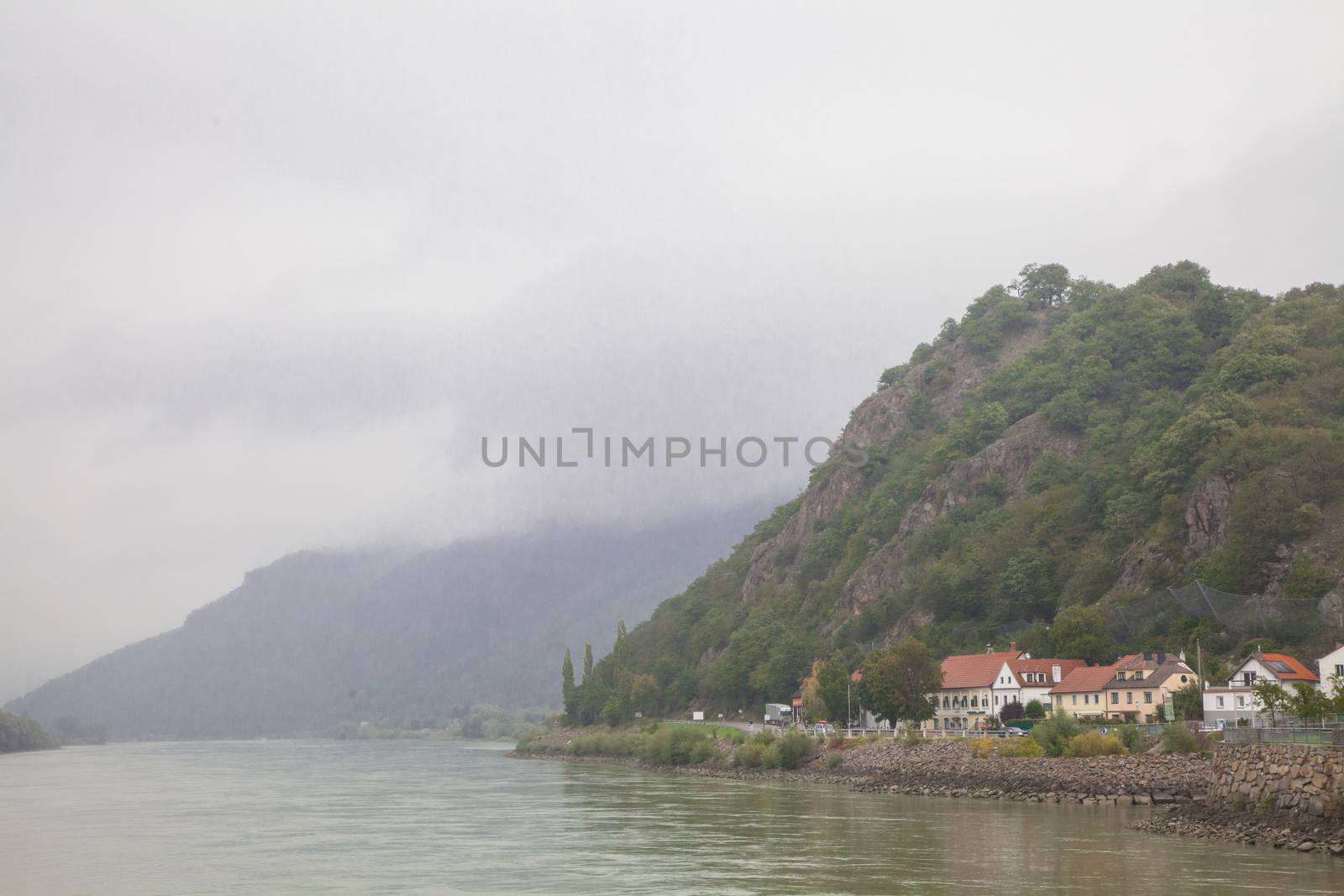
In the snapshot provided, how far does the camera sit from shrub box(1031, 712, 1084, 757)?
2943 inches

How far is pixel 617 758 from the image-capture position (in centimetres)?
13925

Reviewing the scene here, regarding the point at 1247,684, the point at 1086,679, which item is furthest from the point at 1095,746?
the point at 1086,679

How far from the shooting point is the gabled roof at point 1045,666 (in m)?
97.4

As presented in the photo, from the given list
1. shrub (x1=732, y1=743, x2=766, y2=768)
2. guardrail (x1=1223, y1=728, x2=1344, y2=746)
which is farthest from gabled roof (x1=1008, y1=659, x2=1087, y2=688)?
guardrail (x1=1223, y1=728, x2=1344, y2=746)

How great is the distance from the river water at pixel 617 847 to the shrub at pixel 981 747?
250 inches

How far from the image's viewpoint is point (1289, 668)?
252ft

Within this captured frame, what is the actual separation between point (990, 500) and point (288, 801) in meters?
87.0

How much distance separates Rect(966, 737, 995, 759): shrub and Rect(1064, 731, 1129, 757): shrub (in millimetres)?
5996

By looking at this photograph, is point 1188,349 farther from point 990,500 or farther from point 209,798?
point 209,798

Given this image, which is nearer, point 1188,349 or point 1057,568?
point 1057,568

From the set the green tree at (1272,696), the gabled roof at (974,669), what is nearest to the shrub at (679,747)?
the gabled roof at (974,669)

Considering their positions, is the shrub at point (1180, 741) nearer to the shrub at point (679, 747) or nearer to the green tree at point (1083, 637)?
the green tree at point (1083, 637)

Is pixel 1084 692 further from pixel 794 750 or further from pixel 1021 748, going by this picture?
pixel 794 750

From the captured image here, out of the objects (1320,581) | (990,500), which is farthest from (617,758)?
(1320,581)
